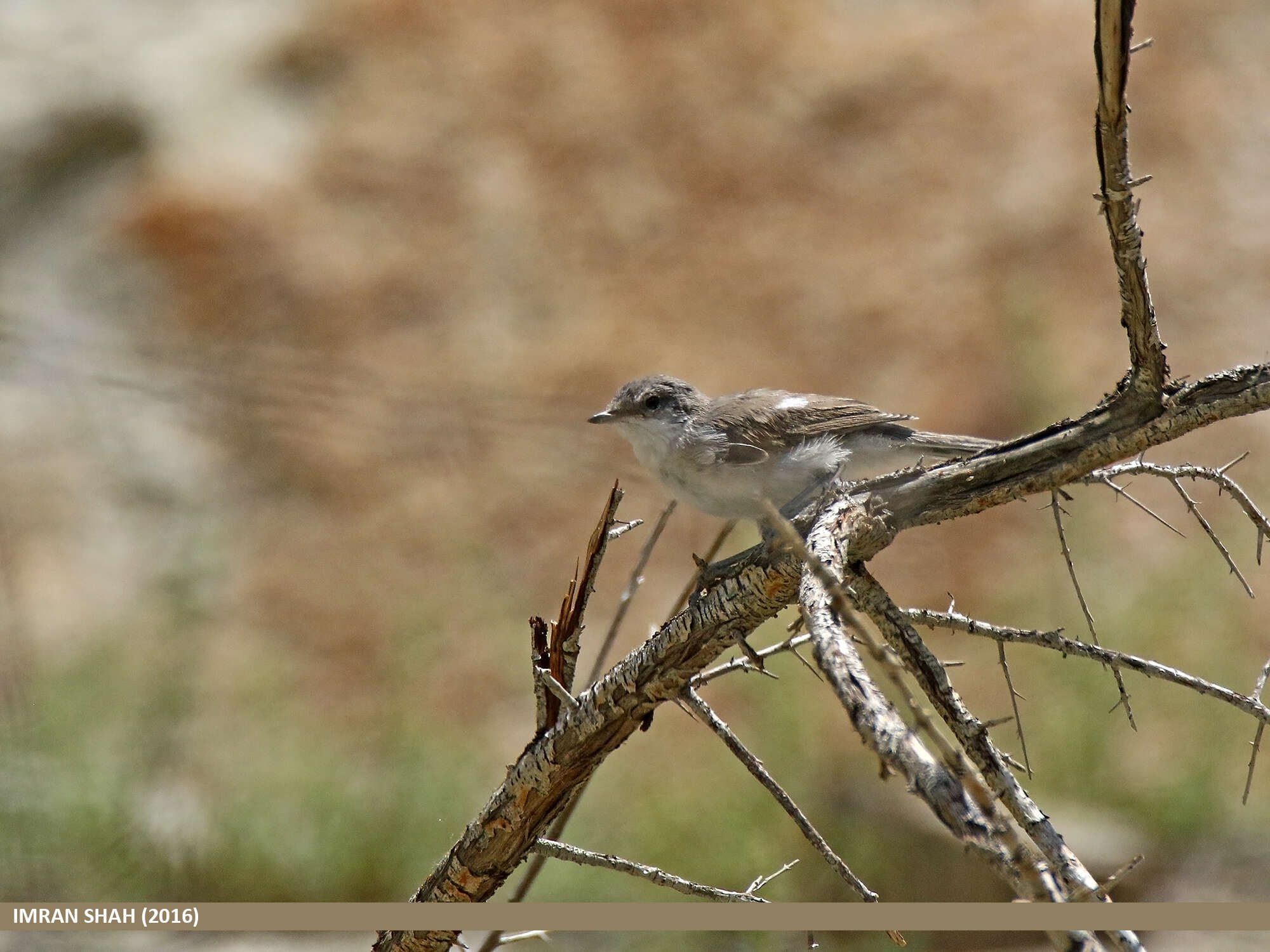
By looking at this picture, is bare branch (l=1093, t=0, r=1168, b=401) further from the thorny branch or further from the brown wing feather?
the brown wing feather

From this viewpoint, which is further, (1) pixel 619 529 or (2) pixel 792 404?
(2) pixel 792 404

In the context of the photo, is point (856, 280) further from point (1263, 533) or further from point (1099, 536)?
point (1263, 533)

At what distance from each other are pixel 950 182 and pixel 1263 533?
26.7ft

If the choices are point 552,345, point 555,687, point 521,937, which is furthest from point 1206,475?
point 552,345

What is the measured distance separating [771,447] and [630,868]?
1.86 metres

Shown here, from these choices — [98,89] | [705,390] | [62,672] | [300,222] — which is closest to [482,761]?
[62,672]

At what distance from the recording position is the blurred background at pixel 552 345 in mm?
6074

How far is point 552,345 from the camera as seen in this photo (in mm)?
9078

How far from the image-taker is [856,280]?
9266 mm

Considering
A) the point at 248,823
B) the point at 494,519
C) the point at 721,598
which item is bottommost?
the point at 721,598

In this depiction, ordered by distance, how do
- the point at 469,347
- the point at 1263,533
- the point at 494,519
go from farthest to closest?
the point at 469,347 → the point at 494,519 → the point at 1263,533

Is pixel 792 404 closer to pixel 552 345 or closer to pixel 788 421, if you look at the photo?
pixel 788 421

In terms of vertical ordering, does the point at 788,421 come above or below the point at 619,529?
above

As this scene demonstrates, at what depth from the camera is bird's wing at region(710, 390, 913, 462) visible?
142 inches
